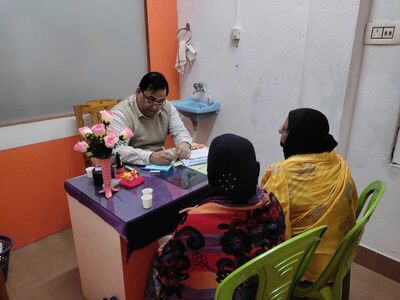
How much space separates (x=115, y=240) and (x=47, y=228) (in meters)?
1.40

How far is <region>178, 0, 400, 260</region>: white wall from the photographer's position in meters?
1.85

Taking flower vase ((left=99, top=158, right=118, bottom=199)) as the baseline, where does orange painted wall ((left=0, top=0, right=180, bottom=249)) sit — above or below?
below

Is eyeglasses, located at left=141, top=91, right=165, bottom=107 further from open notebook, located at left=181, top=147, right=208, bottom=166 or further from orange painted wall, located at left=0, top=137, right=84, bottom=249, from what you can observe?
orange painted wall, located at left=0, top=137, right=84, bottom=249

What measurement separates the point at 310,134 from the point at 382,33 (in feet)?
3.12

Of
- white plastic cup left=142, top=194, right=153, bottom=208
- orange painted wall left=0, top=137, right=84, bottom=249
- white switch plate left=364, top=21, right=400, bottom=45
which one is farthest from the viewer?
orange painted wall left=0, top=137, right=84, bottom=249

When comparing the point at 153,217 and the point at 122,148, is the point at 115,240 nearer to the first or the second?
the point at 153,217

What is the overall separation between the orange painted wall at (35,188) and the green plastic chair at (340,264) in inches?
76.4

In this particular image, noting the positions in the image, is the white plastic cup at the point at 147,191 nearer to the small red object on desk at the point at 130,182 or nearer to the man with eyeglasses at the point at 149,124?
the small red object on desk at the point at 130,182

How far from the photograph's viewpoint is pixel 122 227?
1221 mm

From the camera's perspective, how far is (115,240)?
4.33 feet

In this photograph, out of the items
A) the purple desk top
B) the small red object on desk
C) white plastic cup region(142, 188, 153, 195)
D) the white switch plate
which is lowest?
the purple desk top

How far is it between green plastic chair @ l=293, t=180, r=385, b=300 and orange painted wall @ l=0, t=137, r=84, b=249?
6.37 feet

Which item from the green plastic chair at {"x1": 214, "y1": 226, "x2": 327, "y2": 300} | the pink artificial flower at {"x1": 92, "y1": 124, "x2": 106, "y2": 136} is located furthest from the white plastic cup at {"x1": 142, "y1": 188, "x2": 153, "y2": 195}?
the green plastic chair at {"x1": 214, "y1": 226, "x2": 327, "y2": 300}

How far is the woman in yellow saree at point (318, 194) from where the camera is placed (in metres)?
1.19
